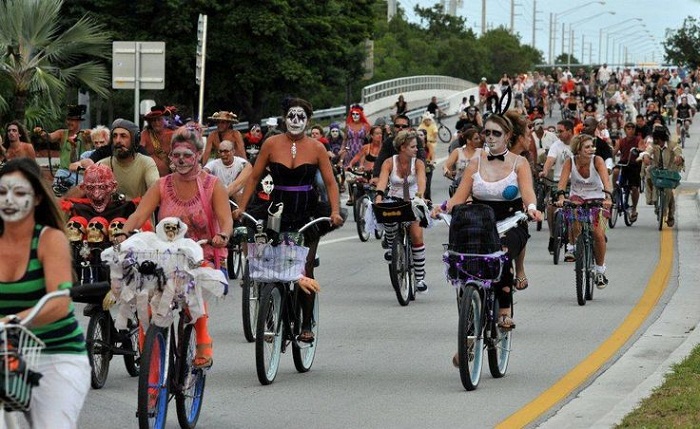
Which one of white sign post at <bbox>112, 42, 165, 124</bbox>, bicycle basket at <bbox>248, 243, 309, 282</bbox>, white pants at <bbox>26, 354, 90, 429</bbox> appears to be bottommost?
white pants at <bbox>26, 354, 90, 429</bbox>

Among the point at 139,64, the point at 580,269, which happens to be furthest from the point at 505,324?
the point at 139,64

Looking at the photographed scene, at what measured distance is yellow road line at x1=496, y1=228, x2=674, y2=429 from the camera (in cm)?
1030

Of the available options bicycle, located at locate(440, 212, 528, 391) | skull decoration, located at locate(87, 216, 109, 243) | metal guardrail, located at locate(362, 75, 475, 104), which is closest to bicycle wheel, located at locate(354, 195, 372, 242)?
skull decoration, located at locate(87, 216, 109, 243)

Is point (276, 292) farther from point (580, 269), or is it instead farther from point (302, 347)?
point (580, 269)

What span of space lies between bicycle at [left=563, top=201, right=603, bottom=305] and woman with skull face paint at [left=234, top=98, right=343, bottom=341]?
4.88 m

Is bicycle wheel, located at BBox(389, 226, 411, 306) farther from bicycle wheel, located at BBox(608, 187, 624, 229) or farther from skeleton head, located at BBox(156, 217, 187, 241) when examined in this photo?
bicycle wheel, located at BBox(608, 187, 624, 229)

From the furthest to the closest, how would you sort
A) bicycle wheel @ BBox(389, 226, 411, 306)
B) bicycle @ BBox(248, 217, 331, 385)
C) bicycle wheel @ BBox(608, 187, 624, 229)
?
bicycle wheel @ BBox(608, 187, 624, 229), bicycle wheel @ BBox(389, 226, 411, 306), bicycle @ BBox(248, 217, 331, 385)

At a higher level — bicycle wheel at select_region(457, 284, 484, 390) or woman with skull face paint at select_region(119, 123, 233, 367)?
woman with skull face paint at select_region(119, 123, 233, 367)

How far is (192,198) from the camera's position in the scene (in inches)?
400

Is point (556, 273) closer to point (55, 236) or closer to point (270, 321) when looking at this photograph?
point (270, 321)

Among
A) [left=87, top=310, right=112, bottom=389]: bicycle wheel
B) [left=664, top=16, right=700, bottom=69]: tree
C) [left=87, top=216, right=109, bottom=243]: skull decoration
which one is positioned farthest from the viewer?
[left=664, top=16, right=700, bottom=69]: tree

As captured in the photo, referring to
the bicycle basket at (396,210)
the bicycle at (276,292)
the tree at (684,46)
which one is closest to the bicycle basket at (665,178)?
the bicycle basket at (396,210)

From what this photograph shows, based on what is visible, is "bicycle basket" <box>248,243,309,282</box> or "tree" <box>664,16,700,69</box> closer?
"bicycle basket" <box>248,243,309,282</box>

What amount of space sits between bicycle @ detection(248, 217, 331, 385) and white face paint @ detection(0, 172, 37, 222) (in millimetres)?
4488
